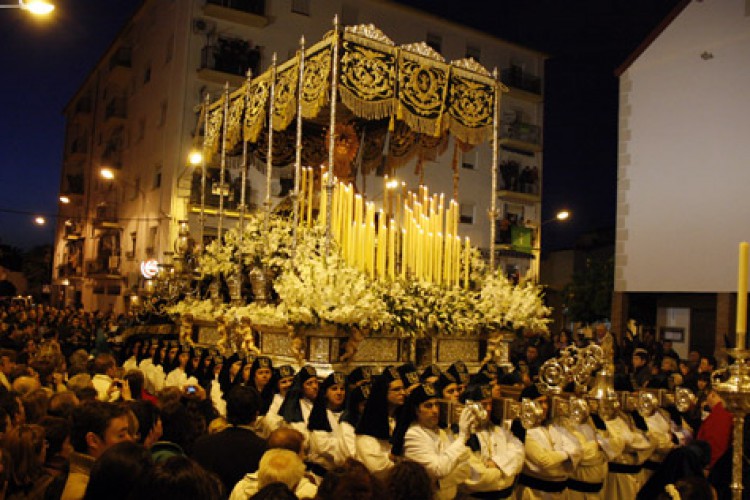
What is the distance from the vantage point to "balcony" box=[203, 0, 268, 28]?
21938 millimetres

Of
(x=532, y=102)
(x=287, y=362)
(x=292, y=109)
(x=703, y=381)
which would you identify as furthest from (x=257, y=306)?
(x=532, y=102)

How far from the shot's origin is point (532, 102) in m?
29.1

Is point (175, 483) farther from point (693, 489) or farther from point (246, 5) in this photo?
point (246, 5)

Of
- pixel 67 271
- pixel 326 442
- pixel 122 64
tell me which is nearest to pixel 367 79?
pixel 326 442

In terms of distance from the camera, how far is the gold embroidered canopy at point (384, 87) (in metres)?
8.12

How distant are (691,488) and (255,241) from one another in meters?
6.85

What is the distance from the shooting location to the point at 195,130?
66.7 ft

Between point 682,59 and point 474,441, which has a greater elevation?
point 682,59

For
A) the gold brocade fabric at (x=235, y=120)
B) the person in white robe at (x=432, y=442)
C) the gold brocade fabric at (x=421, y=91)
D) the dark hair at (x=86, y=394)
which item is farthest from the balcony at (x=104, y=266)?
the person in white robe at (x=432, y=442)

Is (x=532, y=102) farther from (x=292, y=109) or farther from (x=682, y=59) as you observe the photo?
(x=292, y=109)

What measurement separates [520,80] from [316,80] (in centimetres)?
2191

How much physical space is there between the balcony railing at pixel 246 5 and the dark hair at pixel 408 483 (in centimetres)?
2114

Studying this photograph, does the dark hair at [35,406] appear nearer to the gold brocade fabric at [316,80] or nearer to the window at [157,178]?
the gold brocade fabric at [316,80]

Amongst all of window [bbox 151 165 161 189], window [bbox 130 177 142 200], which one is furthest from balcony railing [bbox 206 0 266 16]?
window [bbox 130 177 142 200]
